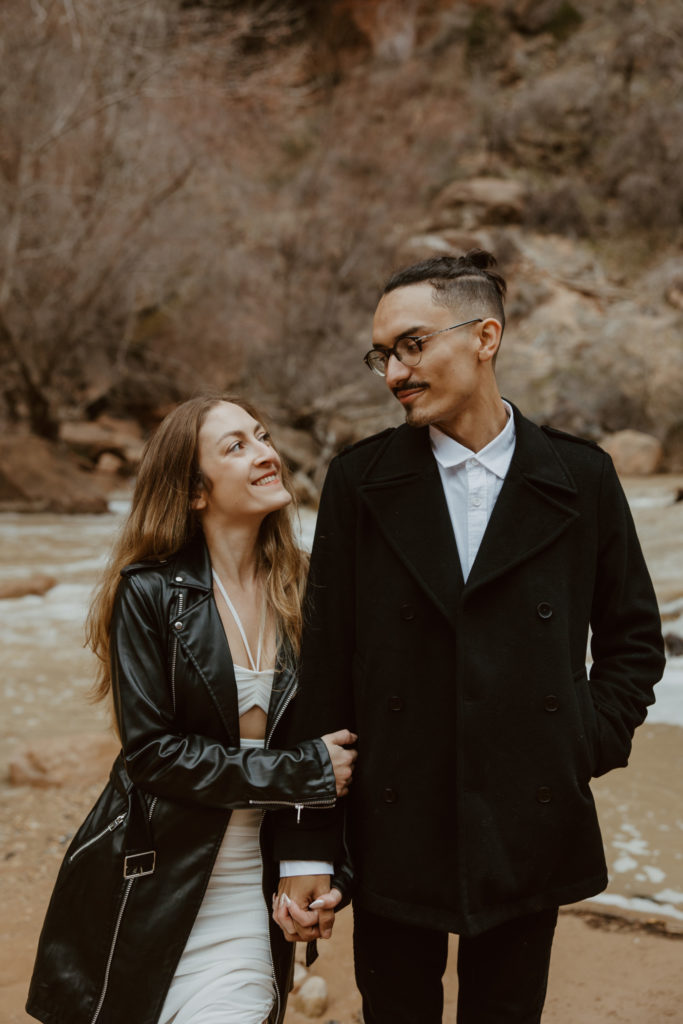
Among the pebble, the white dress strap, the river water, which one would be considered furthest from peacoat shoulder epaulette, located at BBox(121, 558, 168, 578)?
the river water

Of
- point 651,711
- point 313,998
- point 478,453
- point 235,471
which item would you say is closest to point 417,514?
point 478,453

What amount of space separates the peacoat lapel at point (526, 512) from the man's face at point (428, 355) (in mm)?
186

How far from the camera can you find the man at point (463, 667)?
1724mm

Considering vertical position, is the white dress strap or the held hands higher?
the white dress strap

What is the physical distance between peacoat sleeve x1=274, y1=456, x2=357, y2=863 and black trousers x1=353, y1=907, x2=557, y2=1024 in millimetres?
217

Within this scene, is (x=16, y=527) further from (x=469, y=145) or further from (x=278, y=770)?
(x=469, y=145)

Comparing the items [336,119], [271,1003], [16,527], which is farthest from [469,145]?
[271,1003]

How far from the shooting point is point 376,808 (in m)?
1.81

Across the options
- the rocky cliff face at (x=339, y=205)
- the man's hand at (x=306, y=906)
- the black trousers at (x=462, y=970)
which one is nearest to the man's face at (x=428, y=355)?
the man's hand at (x=306, y=906)

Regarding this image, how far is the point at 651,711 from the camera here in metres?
5.04

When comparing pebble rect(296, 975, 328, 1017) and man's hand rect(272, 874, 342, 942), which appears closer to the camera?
man's hand rect(272, 874, 342, 942)

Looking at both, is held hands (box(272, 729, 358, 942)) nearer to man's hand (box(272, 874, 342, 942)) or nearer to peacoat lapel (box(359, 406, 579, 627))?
man's hand (box(272, 874, 342, 942))

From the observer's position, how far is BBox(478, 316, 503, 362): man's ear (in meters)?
1.81

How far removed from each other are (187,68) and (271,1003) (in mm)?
19183
